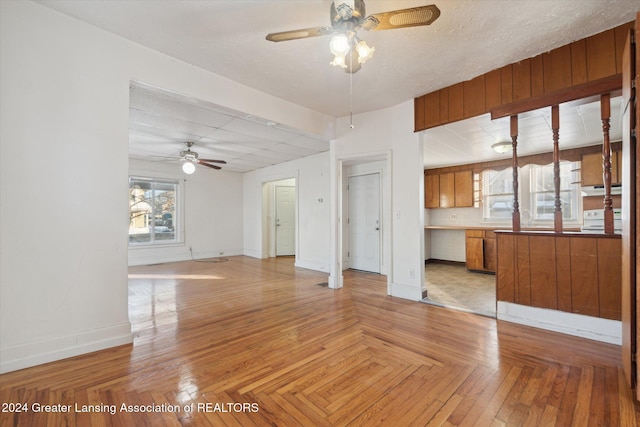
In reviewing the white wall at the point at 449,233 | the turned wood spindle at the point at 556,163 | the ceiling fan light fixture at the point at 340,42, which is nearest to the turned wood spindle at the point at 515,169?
the turned wood spindle at the point at 556,163

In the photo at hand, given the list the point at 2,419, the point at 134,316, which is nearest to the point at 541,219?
the point at 134,316

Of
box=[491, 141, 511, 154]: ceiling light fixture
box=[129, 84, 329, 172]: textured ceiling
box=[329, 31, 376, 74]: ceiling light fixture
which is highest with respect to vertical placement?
box=[129, 84, 329, 172]: textured ceiling

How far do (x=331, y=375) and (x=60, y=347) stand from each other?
7.04 ft

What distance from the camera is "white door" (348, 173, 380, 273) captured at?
5508 mm

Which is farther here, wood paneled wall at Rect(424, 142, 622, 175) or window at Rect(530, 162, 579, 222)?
window at Rect(530, 162, 579, 222)

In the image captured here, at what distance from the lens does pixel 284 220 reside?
8.09m

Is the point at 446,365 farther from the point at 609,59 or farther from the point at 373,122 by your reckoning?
the point at 373,122

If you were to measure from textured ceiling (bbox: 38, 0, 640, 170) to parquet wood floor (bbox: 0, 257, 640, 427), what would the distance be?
2.73 meters

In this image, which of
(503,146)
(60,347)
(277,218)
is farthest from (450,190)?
(60,347)

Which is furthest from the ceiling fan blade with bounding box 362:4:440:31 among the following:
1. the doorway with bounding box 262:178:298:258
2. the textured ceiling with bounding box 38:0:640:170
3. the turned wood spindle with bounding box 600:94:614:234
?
the doorway with bounding box 262:178:298:258

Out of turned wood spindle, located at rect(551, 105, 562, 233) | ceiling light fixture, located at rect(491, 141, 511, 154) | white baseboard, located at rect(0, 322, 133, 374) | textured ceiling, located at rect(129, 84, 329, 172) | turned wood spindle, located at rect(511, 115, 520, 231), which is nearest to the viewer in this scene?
white baseboard, located at rect(0, 322, 133, 374)

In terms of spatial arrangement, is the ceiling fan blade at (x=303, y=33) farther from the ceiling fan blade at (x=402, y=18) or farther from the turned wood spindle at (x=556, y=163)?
the turned wood spindle at (x=556, y=163)

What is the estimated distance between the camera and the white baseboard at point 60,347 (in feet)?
6.45

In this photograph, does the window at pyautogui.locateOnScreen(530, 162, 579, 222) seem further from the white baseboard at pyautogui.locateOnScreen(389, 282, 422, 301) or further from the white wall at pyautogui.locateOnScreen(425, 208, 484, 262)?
the white baseboard at pyautogui.locateOnScreen(389, 282, 422, 301)
